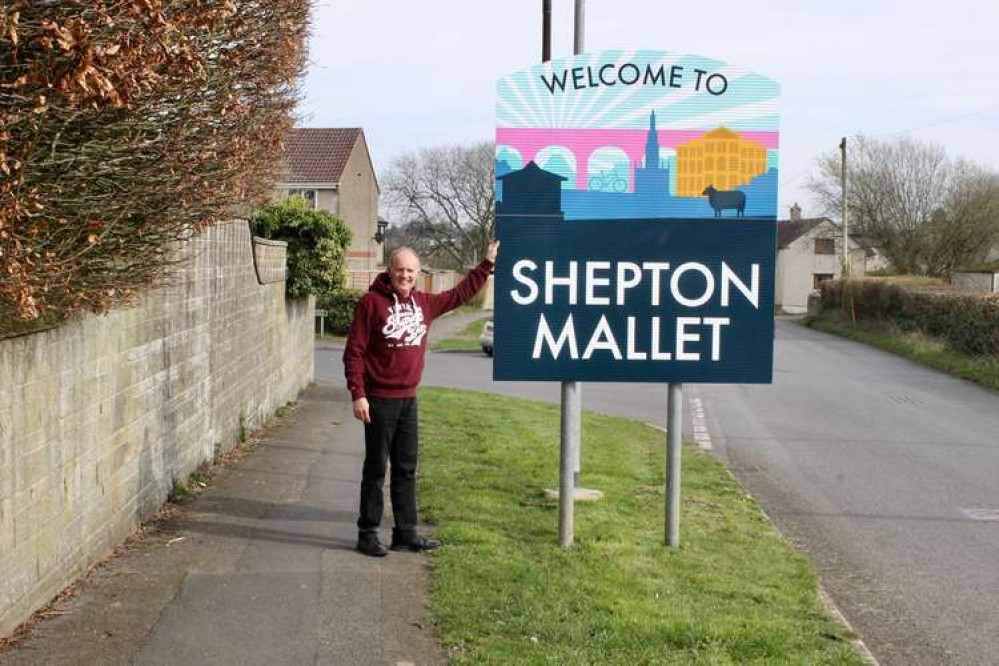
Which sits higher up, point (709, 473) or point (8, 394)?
point (8, 394)

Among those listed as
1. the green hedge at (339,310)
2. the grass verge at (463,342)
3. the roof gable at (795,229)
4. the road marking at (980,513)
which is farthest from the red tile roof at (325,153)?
the road marking at (980,513)

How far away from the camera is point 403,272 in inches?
278

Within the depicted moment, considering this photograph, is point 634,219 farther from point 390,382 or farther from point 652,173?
point 390,382

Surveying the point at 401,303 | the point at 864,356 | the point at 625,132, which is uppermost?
the point at 625,132

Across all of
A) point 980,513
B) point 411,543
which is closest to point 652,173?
point 411,543

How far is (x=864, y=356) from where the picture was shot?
33.1 metres

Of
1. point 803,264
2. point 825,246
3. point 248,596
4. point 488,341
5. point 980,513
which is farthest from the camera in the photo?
→ point 803,264

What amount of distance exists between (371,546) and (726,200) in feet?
9.86

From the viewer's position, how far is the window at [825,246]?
87625 mm

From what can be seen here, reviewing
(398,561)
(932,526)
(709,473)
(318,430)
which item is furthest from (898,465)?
(398,561)

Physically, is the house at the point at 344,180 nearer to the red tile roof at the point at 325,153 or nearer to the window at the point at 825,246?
the red tile roof at the point at 325,153

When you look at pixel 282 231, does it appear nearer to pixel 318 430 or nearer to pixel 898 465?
pixel 318 430

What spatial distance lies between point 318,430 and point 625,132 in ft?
21.9

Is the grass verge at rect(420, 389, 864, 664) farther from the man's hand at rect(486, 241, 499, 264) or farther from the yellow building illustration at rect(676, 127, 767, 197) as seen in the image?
the yellow building illustration at rect(676, 127, 767, 197)
